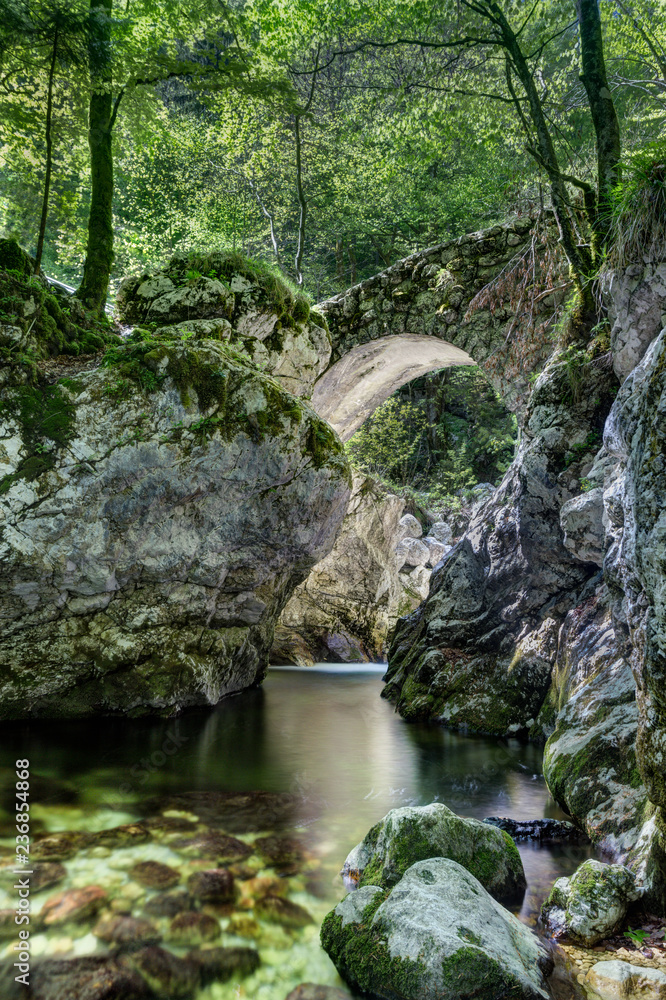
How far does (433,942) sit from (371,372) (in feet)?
37.3

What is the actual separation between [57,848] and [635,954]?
3.72 m

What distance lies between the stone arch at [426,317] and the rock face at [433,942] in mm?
8995

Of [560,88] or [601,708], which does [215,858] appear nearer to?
[601,708]

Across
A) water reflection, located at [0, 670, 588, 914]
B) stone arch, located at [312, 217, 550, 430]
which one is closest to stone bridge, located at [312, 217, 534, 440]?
stone arch, located at [312, 217, 550, 430]

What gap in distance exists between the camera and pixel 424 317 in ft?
37.8

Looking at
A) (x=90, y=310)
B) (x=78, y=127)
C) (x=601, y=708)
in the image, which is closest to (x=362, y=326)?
(x=90, y=310)

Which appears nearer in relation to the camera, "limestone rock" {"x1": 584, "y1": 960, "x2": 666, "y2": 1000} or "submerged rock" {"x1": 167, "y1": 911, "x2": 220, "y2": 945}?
"limestone rock" {"x1": 584, "y1": 960, "x2": 666, "y2": 1000}

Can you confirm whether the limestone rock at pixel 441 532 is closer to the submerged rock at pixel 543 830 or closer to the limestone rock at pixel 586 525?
the limestone rock at pixel 586 525

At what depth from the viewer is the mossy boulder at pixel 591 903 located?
10.1ft

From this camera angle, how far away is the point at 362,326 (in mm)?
11820

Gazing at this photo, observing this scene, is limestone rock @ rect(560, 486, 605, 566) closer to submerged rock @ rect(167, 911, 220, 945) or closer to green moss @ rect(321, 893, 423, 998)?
green moss @ rect(321, 893, 423, 998)

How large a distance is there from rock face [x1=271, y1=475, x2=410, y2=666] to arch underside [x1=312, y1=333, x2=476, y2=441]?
2755 millimetres

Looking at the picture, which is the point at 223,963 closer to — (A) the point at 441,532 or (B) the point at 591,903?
(B) the point at 591,903

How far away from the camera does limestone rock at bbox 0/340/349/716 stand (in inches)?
275
